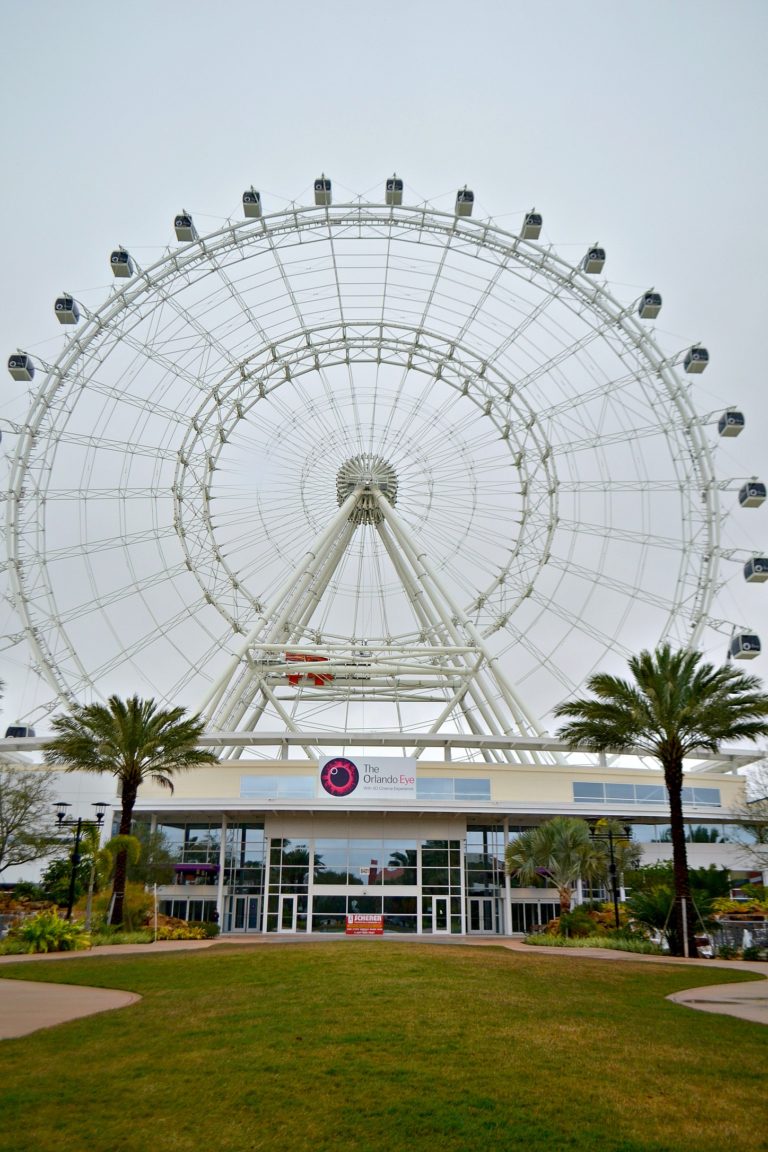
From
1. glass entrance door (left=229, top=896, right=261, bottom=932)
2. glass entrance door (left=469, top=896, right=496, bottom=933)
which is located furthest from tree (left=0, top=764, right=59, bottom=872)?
glass entrance door (left=469, top=896, right=496, bottom=933)

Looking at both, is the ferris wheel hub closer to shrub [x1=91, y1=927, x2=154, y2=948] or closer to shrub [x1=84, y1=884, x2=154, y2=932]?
shrub [x1=84, y1=884, x2=154, y2=932]

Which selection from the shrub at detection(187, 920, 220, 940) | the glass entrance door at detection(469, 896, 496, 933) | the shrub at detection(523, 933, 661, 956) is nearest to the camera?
the shrub at detection(523, 933, 661, 956)

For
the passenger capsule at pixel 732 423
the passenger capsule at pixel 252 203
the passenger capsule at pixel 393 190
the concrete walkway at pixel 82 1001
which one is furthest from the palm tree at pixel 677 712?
the passenger capsule at pixel 252 203

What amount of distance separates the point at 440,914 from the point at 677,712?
1918cm

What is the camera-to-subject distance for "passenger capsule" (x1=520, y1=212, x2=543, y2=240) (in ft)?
144

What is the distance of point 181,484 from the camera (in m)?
47.1

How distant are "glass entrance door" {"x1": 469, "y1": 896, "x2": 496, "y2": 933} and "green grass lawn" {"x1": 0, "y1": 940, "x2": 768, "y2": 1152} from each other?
26.9 m

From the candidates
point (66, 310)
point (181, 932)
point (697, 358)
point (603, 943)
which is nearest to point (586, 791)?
point (603, 943)

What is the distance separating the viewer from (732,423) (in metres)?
43.4

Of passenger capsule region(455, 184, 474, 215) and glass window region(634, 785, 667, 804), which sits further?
glass window region(634, 785, 667, 804)

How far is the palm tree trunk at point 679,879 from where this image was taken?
26.2m

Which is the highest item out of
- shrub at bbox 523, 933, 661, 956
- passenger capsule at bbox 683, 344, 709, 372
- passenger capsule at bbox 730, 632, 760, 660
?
passenger capsule at bbox 683, 344, 709, 372

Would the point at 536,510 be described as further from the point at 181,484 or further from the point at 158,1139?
the point at 158,1139

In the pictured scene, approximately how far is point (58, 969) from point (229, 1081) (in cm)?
1207
